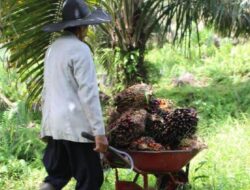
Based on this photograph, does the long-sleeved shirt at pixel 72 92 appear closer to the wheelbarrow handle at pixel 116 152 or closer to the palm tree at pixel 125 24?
the wheelbarrow handle at pixel 116 152

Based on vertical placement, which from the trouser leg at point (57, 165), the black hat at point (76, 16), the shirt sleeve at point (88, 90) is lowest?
the trouser leg at point (57, 165)

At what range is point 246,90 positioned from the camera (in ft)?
29.8

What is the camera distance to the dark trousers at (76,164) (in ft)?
12.7

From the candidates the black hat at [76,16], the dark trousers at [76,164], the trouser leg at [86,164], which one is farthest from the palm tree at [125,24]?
the trouser leg at [86,164]

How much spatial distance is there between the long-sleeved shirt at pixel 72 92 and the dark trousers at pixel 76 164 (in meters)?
0.13

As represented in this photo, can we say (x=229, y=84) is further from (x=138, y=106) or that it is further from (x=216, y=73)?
(x=138, y=106)

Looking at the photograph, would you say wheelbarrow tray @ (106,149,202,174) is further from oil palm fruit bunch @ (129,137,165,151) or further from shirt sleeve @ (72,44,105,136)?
shirt sleeve @ (72,44,105,136)

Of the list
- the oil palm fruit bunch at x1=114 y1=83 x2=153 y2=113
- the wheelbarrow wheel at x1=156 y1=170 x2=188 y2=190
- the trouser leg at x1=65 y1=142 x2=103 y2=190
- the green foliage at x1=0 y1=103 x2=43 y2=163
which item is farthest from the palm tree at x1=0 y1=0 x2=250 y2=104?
the wheelbarrow wheel at x1=156 y1=170 x2=188 y2=190

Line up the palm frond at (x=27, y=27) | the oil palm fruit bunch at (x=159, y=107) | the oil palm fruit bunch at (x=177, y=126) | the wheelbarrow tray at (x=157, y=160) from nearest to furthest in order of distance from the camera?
the wheelbarrow tray at (x=157, y=160), the oil palm fruit bunch at (x=177, y=126), the oil palm fruit bunch at (x=159, y=107), the palm frond at (x=27, y=27)

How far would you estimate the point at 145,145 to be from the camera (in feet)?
13.3

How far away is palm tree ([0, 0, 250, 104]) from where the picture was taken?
187 inches

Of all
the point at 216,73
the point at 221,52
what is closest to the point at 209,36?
the point at 221,52

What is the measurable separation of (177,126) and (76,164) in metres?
0.89

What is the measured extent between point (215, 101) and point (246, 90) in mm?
635
